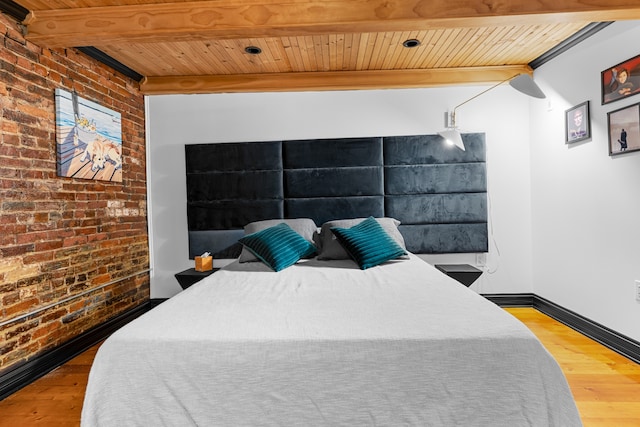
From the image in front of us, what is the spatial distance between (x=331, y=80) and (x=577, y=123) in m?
2.19

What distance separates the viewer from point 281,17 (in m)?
2.37

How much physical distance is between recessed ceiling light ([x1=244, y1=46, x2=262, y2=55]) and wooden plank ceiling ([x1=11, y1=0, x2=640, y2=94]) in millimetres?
27

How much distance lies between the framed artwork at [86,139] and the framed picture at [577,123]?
3.93m

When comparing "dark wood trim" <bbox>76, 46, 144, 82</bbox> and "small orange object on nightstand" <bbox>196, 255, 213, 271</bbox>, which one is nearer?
"dark wood trim" <bbox>76, 46, 144, 82</bbox>

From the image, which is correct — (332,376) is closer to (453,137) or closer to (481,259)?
(453,137)

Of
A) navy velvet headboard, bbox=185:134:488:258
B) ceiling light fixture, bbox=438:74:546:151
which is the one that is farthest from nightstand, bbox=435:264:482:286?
ceiling light fixture, bbox=438:74:546:151

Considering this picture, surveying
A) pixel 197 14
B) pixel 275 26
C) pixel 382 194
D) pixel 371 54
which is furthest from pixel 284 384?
pixel 371 54

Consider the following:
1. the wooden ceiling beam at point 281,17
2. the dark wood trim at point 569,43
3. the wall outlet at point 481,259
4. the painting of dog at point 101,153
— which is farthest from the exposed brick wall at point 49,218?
the dark wood trim at point 569,43

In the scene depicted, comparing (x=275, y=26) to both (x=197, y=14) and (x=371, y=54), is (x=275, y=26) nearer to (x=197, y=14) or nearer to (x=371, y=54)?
(x=197, y=14)

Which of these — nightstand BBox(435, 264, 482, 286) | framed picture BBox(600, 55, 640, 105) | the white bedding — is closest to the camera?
the white bedding

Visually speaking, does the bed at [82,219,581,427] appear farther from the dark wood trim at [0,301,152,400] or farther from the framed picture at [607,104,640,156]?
the framed picture at [607,104,640,156]

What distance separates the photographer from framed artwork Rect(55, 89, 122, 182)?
8.91 ft

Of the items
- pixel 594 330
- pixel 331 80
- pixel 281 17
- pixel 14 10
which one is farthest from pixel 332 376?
pixel 331 80

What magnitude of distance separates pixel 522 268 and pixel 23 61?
177 inches
